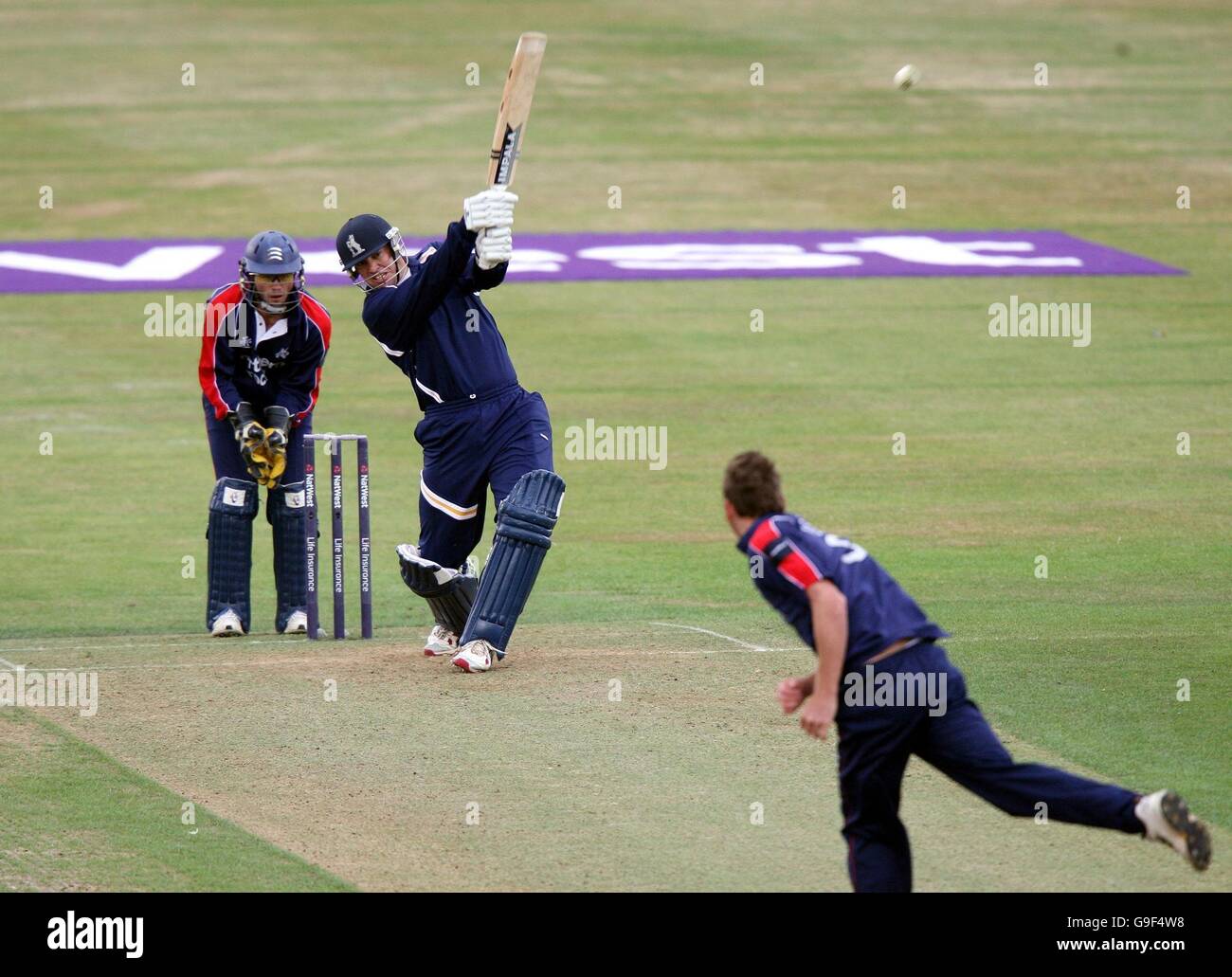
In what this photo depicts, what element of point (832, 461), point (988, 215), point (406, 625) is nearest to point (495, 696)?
point (406, 625)

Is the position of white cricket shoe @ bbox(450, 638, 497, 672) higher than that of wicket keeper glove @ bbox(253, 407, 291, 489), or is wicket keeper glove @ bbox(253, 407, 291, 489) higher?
wicket keeper glove @ bbox(253, 407, 291, 489)

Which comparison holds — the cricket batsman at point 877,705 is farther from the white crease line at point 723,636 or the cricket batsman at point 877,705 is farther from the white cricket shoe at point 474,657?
the white crease line at point 723,636

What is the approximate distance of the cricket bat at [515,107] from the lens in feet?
30.5

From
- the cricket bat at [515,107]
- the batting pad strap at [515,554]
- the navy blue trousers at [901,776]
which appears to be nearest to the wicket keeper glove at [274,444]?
the batting pad strap at [515,554]

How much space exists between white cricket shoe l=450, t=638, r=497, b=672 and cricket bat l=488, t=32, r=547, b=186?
2172 millimetres

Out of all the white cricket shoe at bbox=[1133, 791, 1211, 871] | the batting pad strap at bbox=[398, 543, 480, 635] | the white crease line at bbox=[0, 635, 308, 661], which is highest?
the batting pad strap at bbox=[398, 543, 480, 635]

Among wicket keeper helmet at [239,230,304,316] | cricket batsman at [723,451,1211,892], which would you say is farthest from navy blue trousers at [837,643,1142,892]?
wicket keeper helmet at [239,230,304,316]

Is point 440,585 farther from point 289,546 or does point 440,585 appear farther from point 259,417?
point 259,417

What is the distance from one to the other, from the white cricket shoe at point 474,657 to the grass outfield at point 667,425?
0.21 feet

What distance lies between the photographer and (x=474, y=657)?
30.6 ft

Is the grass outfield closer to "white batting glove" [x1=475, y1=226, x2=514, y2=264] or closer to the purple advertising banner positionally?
the purple advertising banner

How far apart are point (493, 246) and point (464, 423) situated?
902 millimetres

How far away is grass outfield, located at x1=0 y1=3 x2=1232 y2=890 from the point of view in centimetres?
761

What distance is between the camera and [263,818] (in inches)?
290
